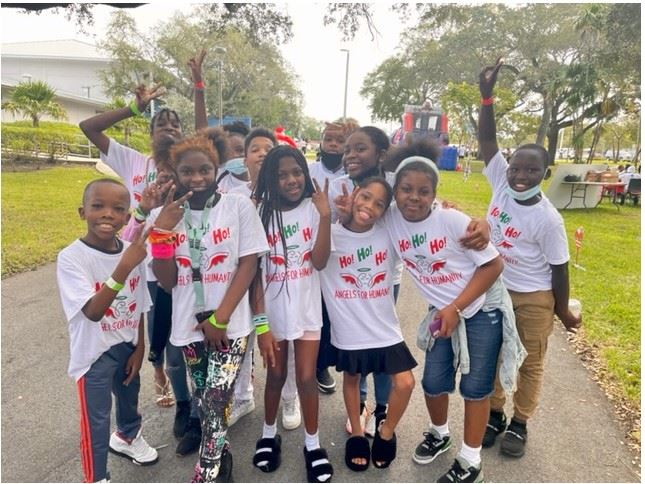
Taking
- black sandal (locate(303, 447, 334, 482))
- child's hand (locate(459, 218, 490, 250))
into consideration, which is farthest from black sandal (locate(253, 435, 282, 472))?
child's hand (locate(459, 218, 490, 250))

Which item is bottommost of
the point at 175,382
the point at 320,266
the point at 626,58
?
the point at 175,382

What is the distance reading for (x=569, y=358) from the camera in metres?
4.17

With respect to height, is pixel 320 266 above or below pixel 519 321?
above

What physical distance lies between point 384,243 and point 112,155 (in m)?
1.97

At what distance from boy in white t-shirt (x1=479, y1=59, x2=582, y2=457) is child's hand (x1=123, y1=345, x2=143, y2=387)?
84.1 inches

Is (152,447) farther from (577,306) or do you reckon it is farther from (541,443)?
(577,306)

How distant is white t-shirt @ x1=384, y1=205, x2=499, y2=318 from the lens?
241cm

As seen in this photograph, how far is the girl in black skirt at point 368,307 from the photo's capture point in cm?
260

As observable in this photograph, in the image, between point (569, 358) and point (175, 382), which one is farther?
point (569, 358)

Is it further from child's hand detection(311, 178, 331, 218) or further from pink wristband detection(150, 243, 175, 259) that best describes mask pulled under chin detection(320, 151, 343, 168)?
pink wristband detection(150, 243, 175, 259)

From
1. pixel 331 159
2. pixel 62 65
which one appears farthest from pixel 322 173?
pixel 62 65

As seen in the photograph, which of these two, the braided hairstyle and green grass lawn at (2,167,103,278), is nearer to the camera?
the braided hairstyle

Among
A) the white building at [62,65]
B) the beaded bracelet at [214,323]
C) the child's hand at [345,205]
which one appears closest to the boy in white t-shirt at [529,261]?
the child's hand at [345,205]

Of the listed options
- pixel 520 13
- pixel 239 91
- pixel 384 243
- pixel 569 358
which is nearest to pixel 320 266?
pixel 384 243
